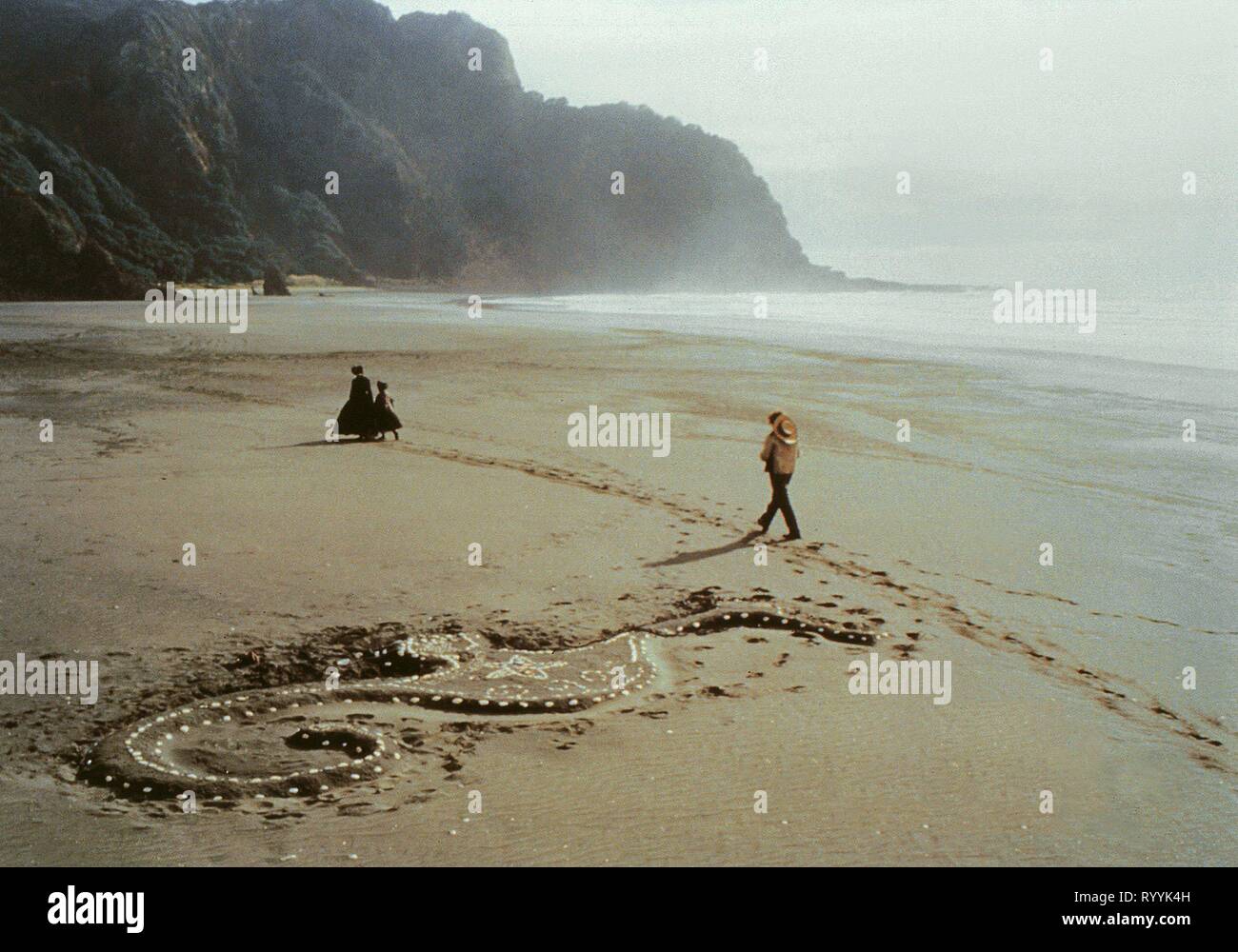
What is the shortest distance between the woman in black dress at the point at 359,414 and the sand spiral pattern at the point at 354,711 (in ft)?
24.7

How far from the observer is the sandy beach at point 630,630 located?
5.05 meters

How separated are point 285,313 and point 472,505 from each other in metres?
33.3

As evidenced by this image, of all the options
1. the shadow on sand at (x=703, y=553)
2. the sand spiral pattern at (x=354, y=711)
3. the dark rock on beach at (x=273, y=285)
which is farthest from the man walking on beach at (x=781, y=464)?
the dark rock on beach at (x=273, y=285)

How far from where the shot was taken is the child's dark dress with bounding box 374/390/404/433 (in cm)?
1446

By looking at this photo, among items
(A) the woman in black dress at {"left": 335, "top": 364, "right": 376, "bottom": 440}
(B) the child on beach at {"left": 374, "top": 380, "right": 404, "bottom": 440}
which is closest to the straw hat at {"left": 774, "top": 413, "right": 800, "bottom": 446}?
(B) the child on beach at {"left": 374, "top": 380, "right": 404, "bottom": 440}

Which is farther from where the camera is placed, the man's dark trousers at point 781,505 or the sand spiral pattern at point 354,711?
the man's dark trousers at point 781,505

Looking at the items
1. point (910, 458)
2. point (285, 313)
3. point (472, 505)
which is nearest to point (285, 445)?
point (472, 505)

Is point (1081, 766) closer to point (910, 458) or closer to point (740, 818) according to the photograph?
point (740, 818)

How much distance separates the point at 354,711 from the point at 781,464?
5.15 metres

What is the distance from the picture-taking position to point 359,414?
1438 centimetres

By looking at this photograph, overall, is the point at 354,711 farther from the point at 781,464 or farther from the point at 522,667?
the point at 781,464

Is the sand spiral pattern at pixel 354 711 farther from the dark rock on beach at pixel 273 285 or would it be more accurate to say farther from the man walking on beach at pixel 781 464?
the dark rock on beach at pixel 273 285

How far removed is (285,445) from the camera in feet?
45.5

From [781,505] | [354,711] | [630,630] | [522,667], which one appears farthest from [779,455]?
[354,711]
